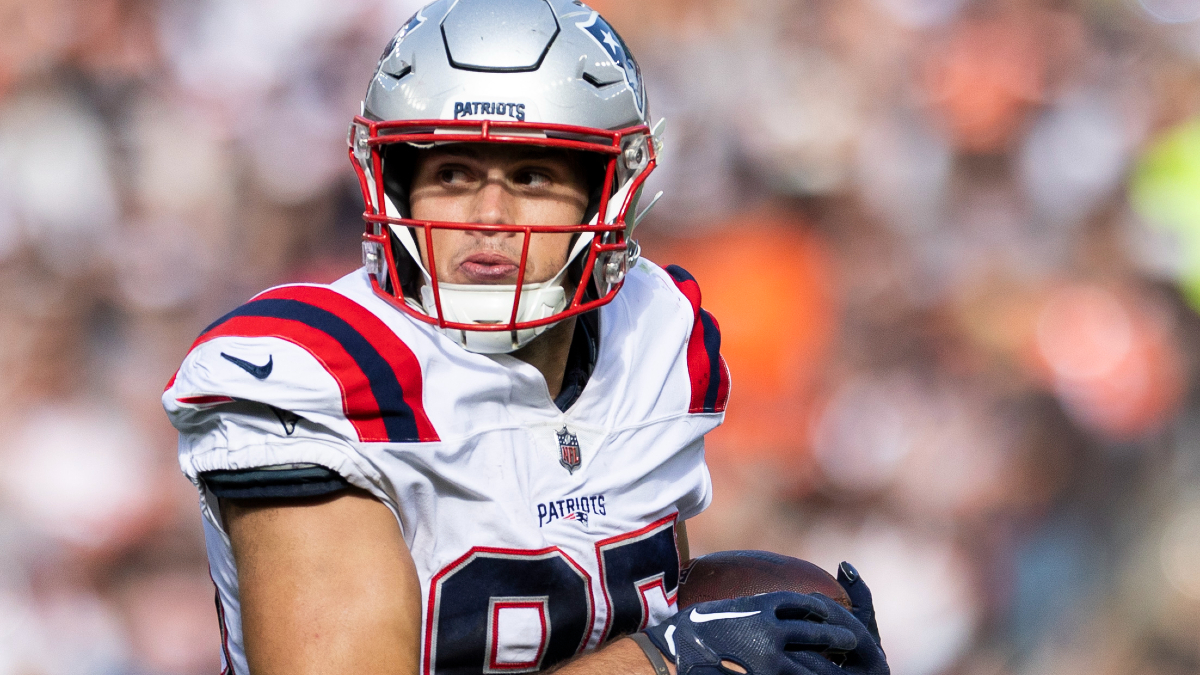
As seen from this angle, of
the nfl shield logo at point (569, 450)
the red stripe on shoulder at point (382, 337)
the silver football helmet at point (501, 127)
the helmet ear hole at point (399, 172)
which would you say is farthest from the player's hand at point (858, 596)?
the helmet ear hole at point (399, 172)

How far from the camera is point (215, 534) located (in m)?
1.27

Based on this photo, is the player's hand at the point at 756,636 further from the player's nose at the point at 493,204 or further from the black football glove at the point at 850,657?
the player's nose at the point at 493,204

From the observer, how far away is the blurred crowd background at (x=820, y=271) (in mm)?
2611

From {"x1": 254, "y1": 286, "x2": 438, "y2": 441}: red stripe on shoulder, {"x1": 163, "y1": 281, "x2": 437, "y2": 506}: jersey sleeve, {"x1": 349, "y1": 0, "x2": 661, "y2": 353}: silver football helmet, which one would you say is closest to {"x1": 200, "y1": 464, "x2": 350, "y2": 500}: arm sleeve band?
{"x1": 163, "y1": 281, "x2": 437, "y2": 506}: jersey sleeve

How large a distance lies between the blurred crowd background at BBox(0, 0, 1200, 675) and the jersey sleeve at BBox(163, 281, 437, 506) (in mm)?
1573

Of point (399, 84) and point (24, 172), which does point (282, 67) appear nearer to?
point (24, 172)

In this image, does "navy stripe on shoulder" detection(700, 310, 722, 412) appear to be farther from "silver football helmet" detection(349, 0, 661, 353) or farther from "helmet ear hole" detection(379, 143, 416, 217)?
"helmet ear hole" detection(379, 143, 416, 217)

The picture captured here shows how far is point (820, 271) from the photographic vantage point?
3.07 m

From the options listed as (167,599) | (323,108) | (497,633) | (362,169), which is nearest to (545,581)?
(497,633)

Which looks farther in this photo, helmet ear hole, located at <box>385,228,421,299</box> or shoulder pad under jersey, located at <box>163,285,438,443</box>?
helmet ear hole, located at <box>385,228,421,299</box>

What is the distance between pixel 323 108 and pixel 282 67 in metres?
0.14

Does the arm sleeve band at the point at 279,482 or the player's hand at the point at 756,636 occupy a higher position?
the arm sleeve band at the point at 279,482

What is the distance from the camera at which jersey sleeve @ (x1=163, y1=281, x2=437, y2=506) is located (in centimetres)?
112

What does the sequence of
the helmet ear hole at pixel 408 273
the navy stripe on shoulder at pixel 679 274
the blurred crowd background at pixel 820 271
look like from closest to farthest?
the helmet ear hole at pixel 408 273
the navy stripe on shoulder at pixel 679 274
the blurred crowd background at pixel 820 271
